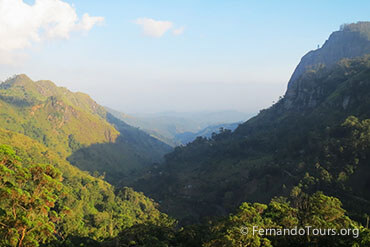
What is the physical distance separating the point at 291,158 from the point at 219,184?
22270 millimetres

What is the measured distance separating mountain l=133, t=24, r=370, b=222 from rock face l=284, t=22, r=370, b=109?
36893mm

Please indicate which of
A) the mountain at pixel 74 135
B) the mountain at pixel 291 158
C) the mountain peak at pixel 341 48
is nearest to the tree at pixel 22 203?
the mountain at pixel 291 158

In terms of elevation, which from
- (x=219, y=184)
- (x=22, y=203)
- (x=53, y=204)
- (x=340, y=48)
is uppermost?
(x=340, y=48)

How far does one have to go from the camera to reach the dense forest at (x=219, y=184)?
18464 mm

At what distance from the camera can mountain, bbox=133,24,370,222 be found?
194 ft

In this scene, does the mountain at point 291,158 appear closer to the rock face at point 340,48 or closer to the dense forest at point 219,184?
the dense forest at point 219,184

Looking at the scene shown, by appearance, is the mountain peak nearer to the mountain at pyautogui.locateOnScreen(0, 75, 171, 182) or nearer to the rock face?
the rock face

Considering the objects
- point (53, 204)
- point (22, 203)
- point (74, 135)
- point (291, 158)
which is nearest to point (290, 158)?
point (291, 158)

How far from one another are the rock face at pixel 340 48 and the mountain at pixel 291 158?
36893mm

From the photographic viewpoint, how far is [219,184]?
84938 mm

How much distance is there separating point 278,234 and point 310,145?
60.1 m

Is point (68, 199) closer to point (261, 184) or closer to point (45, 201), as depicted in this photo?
point (261, 184)

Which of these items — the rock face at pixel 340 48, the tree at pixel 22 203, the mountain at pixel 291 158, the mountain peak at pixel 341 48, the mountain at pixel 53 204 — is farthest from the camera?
the mountain peak at pixel 341 48

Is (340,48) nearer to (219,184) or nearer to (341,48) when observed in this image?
(341,48)
